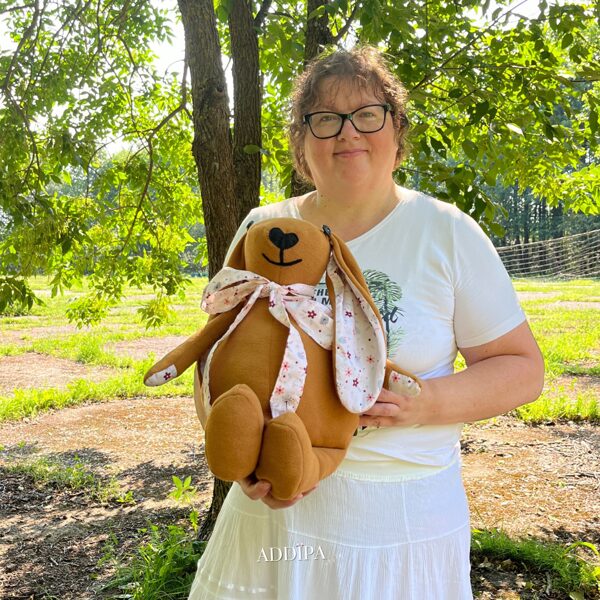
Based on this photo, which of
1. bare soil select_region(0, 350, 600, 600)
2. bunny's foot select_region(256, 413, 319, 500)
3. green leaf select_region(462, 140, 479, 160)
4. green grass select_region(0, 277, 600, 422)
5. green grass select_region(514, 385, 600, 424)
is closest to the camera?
bunny's foot select_region(256, 413, 319, 500)

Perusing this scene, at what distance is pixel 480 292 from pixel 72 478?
3.48 metres

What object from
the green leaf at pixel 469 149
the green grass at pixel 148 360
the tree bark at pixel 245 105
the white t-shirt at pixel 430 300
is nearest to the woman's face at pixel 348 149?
the white t-shirt at pixel 430 300

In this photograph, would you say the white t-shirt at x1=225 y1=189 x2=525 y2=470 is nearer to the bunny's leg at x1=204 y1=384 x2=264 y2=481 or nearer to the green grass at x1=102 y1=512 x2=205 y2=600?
the bunny's leg at x1=204 y1=384 x2=264 y2=481

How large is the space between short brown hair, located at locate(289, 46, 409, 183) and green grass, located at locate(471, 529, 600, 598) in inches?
83.9

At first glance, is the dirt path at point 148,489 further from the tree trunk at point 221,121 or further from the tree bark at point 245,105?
the tree bark at point 245,105

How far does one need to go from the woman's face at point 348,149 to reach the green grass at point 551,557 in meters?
2.13

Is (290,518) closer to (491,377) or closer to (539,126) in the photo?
(491,377)

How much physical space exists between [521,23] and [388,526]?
2467 mm

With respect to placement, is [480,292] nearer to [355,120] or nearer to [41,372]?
[355,120]

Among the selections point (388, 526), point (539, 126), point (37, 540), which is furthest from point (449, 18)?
point (37, 540)

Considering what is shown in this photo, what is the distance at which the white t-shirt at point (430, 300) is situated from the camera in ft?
3.88

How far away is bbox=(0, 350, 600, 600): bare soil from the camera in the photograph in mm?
2924

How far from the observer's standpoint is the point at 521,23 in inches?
111

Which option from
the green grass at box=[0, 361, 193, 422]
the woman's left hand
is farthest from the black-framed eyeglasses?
the green grass at box=[0, 361, 193, 422]
